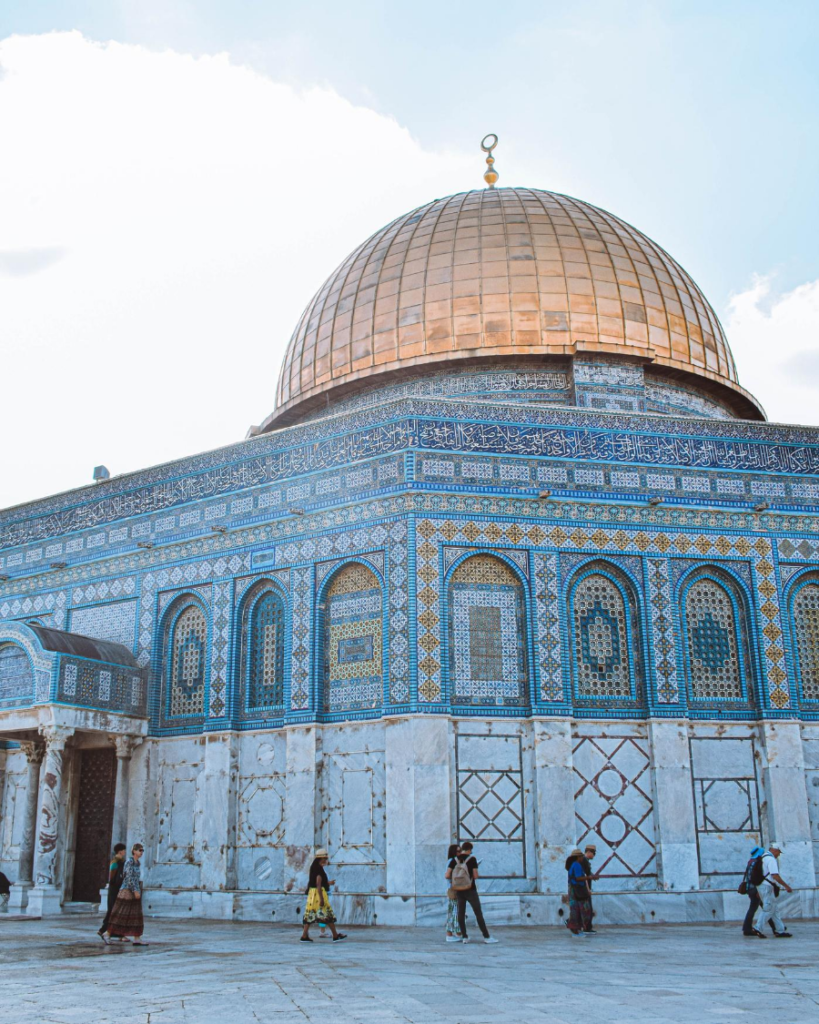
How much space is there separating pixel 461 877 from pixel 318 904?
1399mm

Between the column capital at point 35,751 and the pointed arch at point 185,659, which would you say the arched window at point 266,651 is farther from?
the column capital at point 35,751

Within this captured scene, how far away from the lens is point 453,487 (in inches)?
523

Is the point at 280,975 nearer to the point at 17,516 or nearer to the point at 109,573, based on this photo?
the point at 109,573

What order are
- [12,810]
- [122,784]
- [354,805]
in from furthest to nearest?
[12,810] < [122,784] < [354,805]

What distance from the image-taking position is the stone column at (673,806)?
12.6 m

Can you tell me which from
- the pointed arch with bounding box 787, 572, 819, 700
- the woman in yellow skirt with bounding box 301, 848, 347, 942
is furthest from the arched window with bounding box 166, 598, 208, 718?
the pointed arch with bounding box 787, 572, 819, 700

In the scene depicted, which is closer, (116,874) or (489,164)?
(116,874)

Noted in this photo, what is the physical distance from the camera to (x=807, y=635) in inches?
555

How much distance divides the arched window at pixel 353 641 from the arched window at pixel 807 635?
5.39 metres

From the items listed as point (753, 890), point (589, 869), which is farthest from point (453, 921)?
point (753, 890)

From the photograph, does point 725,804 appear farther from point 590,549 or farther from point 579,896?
point 590,549

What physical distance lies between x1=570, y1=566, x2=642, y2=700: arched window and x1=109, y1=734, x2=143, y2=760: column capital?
240 inches

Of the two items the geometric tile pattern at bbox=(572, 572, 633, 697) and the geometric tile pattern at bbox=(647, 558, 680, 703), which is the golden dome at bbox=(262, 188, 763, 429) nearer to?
the geometric tile pattern at bbox=(647, 558, 680, 703)

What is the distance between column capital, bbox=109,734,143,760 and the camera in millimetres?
14789
